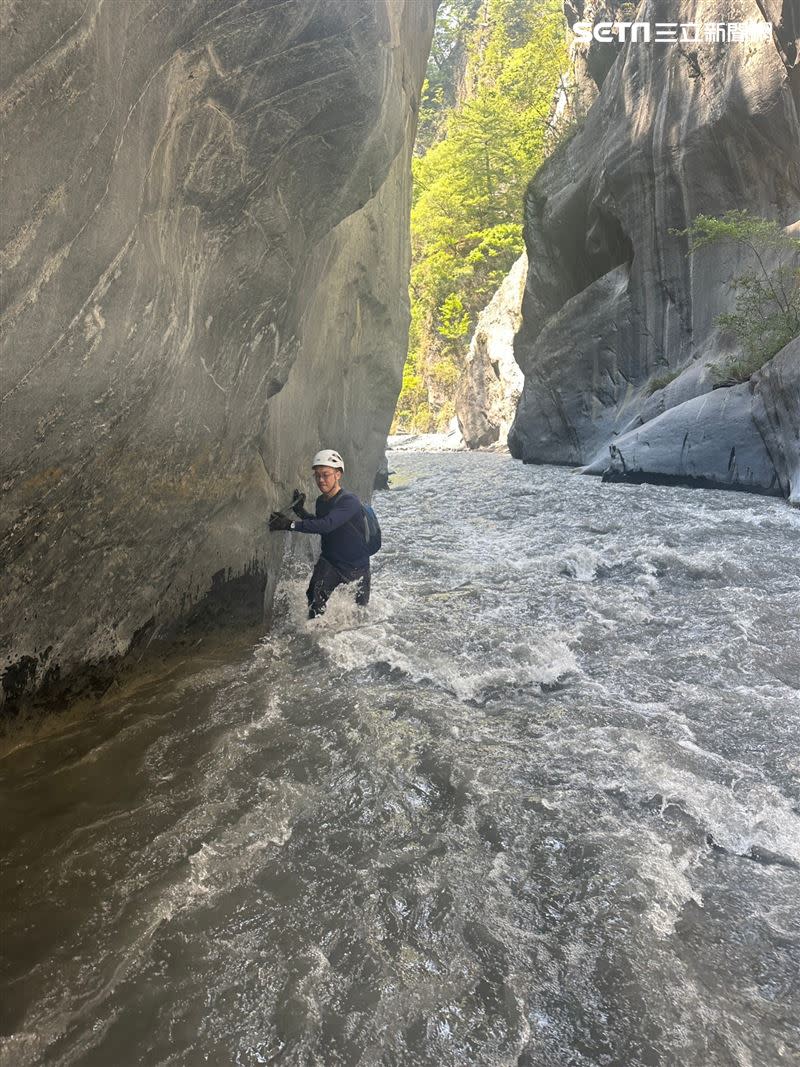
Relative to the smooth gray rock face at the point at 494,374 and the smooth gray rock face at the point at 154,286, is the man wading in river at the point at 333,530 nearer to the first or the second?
the smooth gray rock face at the point at 154,286

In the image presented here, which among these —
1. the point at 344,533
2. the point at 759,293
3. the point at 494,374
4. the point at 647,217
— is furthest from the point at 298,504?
the point at 494,374

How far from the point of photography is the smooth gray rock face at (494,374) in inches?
1387

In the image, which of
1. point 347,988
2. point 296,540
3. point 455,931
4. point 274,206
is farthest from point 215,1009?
point 296,540

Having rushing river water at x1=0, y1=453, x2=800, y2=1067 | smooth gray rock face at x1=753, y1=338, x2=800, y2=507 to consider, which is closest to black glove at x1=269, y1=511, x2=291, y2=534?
rushing river water at x1=0, y1=453, x2=800, y2=1067

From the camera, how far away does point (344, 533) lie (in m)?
6.93

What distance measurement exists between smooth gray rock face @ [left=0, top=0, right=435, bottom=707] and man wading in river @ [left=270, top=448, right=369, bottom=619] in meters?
0.46

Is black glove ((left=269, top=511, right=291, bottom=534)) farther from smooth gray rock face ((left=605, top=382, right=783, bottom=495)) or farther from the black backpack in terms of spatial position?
smooth gray rock face ((left=605, top=382, right=783, bottom=495))

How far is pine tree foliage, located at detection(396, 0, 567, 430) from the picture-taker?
41.1 m

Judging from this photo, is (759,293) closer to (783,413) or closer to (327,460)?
(783,413)

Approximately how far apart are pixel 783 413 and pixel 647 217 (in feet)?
37.8

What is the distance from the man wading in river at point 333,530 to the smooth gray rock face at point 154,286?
46 centimetres

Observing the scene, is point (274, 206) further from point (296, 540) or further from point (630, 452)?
point (630, 452)

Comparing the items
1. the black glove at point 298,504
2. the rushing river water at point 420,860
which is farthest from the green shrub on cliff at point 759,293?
the black glove at point 298,504

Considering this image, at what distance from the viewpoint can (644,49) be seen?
2284 centimetres
